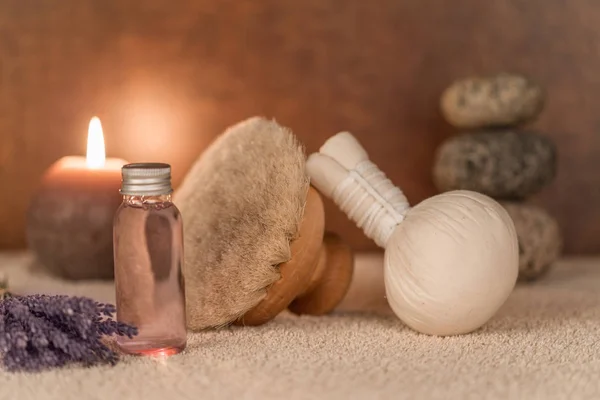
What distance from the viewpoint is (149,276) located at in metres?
0.61

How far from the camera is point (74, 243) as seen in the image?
0.92 metres

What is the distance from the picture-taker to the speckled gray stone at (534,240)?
2.97ft

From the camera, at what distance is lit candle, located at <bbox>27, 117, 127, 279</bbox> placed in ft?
3.01

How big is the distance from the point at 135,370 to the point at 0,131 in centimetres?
66

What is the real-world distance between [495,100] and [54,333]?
0.62 metres

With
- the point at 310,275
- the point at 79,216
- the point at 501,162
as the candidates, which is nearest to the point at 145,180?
the point at 310,275

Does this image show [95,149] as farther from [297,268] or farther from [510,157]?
[510,157]

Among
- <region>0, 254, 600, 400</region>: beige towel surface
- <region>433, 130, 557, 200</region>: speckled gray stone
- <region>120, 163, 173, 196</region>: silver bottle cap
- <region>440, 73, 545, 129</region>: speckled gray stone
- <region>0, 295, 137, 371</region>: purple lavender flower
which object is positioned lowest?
<region>0, 254, 600, 400</region>: beige towel surface

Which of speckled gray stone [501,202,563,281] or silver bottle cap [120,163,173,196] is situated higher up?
silver bottle cap [120,163,173,196]

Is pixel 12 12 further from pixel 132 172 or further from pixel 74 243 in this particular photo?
pixel 132 172

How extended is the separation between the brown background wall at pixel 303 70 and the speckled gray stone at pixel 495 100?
0.37 ft

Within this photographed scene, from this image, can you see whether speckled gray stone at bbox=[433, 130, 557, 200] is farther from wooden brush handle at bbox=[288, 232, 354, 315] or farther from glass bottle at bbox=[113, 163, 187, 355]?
glass bottle at bbox=[113, 163, 187, 355]

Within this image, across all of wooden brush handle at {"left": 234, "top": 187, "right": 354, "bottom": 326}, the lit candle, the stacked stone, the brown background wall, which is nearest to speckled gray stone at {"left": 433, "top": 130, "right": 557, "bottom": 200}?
the stacked stone

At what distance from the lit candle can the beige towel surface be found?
310 mm
